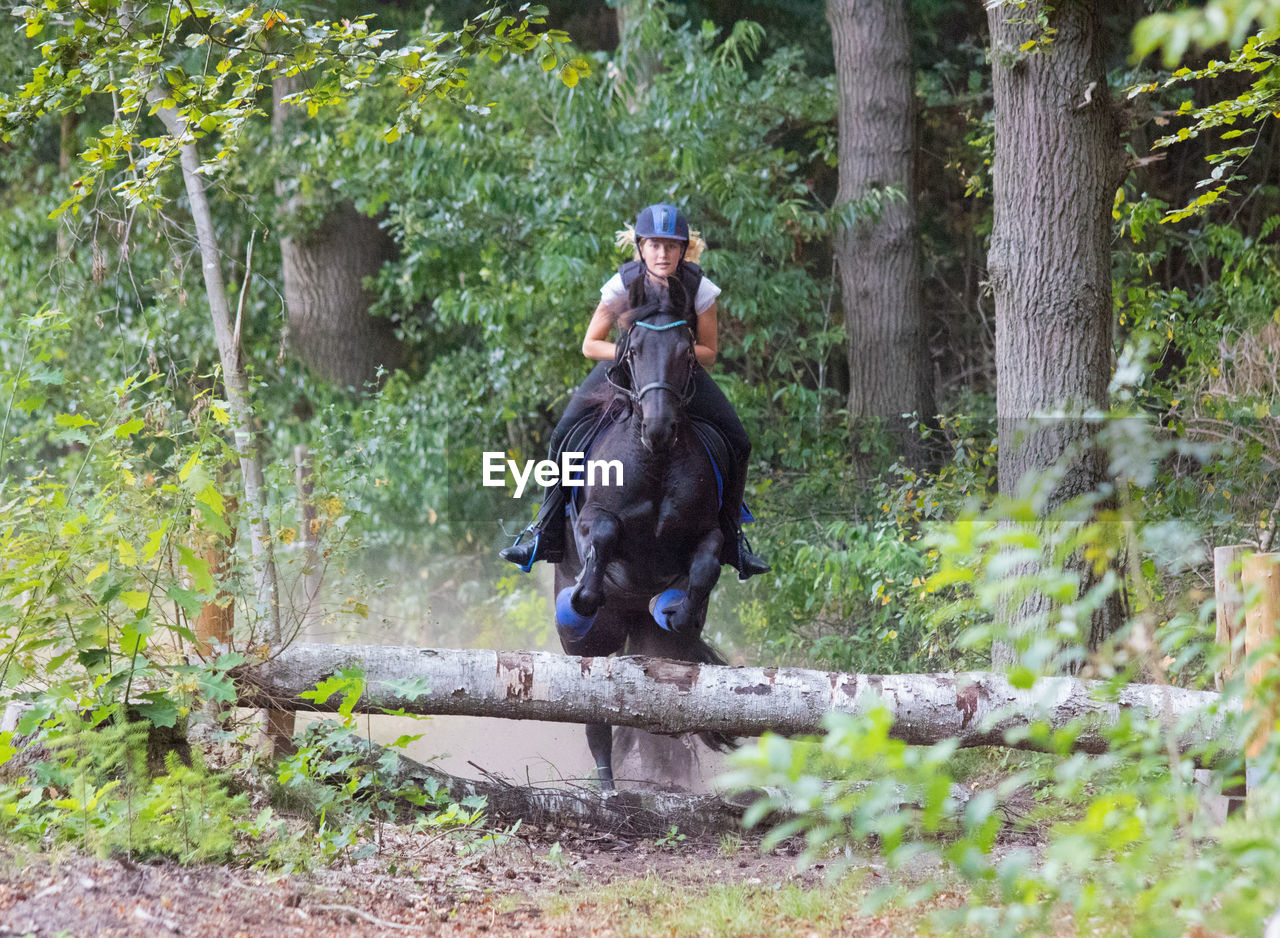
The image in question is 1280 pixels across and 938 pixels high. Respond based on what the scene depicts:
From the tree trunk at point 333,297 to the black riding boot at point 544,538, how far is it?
19.9 feet

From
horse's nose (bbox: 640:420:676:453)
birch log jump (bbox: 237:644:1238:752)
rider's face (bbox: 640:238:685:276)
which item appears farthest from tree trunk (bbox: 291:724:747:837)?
rider's face (bbox: 640:238:685:276)

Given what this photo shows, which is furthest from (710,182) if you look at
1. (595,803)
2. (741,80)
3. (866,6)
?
(595,803)

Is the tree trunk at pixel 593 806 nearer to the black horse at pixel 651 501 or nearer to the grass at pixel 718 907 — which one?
the black horse at pixel 651 501

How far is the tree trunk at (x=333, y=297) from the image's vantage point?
11039 millimetres

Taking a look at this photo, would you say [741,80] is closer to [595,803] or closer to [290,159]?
[290,159]

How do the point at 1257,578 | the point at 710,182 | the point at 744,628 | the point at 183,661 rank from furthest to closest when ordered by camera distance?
1. the point at 710,182
2. the point at 744,628
3. the point at 183,661
4. the point at 1257,578

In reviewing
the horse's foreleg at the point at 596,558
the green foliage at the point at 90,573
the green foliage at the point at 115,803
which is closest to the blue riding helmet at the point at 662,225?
the horse's foreleg at the point at 596,558

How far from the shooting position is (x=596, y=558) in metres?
4.88

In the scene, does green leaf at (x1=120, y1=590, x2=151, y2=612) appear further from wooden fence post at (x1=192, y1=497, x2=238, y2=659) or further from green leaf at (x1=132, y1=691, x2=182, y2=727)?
wooden fence post at (x1=192, y1=497, x2=238, y2=659)

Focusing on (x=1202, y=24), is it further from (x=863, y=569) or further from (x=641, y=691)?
(x=863, y=569)

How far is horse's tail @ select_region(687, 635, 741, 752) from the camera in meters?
5.14

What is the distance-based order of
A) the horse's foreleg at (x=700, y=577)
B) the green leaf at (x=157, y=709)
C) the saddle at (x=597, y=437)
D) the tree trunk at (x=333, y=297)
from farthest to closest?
the tree trunk at (x=333, y=297) < the saddle at (x=597, y=437) < the horse's foreleg at (x=700, y=577) < the green leaf at (x=157, y=709)

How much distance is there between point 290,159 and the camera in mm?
10320

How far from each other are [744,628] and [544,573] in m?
1.77
